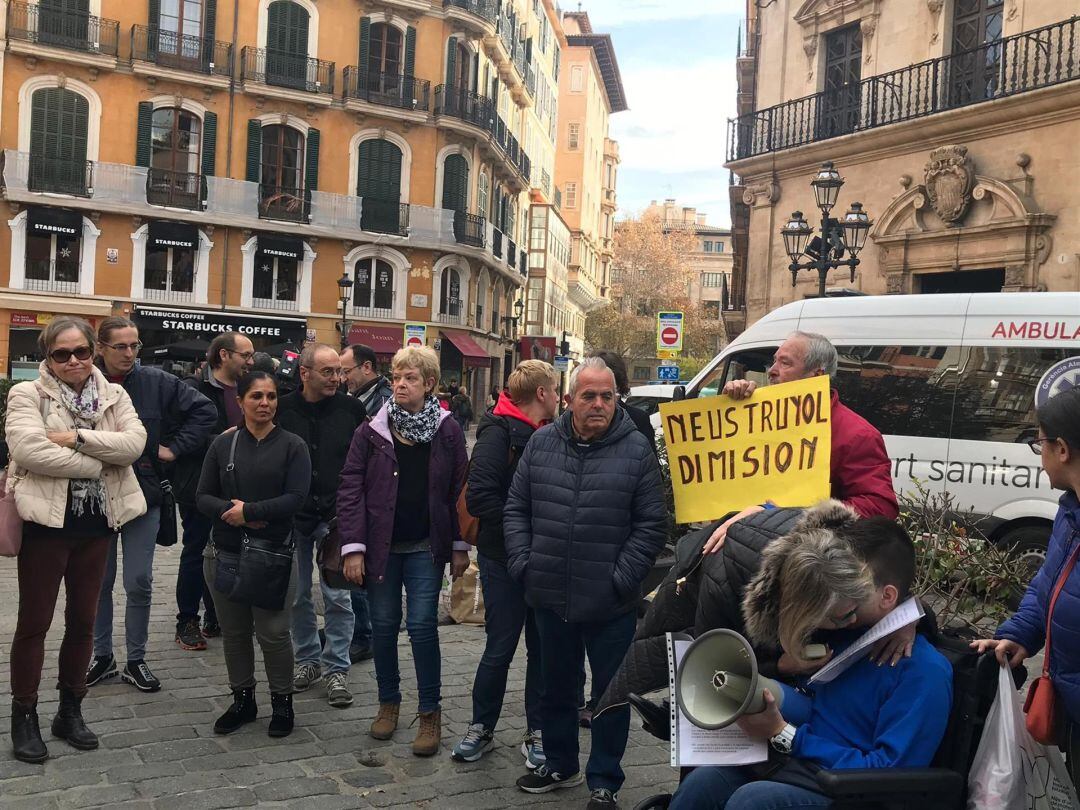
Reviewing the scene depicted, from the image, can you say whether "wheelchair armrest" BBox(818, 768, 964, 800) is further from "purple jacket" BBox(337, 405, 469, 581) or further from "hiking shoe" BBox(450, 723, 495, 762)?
"purple jacket" BBox(337, 405, 469, 581)

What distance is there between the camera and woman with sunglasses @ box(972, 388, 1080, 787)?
116 inches

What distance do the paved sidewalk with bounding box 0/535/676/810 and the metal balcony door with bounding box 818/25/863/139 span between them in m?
17.6

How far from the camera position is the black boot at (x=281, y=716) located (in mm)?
5059

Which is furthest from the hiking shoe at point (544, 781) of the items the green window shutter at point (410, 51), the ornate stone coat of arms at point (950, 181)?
the green window shutter at point (410, 51)

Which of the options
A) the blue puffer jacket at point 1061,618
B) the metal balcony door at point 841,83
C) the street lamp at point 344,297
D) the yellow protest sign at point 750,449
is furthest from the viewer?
the street lamp at point 344,297

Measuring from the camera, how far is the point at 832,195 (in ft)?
47.8

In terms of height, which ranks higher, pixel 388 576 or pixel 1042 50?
pixel 1042 50

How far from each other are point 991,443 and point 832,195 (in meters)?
6.42

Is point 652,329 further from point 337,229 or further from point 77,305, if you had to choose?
point 77,305

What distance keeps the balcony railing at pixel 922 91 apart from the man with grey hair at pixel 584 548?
15132mm

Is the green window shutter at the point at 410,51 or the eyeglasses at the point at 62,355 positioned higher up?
the green window shutter at the point at 410,51

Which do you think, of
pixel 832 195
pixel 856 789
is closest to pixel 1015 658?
pixel 856 789

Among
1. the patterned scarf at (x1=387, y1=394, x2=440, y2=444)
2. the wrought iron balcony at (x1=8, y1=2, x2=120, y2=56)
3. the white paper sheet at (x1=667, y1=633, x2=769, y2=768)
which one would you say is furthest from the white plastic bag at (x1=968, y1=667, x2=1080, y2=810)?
the wrought iron balcony at (x1=8, y1=2, x2=120, y2=56)

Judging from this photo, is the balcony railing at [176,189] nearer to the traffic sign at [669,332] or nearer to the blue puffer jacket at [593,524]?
the traffic sign at [669,332]
